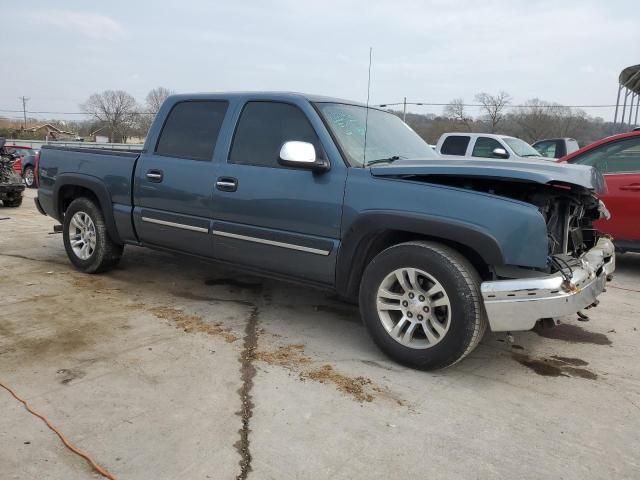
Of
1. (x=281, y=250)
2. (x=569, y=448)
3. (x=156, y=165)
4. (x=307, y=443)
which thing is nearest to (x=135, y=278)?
(x=156, y=165)

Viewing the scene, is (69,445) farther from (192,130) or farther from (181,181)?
(192,130)

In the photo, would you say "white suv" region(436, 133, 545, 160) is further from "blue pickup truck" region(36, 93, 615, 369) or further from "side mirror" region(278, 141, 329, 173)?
"side mirror" region(278, 141, 329, 173)

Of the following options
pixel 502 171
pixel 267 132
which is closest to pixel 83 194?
pixel 267 132

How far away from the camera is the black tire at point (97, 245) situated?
5.43 metres

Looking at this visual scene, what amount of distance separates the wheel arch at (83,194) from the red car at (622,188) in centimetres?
541

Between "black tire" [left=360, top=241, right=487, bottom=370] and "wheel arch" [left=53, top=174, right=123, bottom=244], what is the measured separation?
3.00 m

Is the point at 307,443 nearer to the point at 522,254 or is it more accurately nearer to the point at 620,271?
the point at 522,254

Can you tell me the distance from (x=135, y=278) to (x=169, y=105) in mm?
1865

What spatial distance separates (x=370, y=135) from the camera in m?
4.24

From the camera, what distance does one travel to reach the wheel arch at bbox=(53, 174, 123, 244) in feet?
17.3

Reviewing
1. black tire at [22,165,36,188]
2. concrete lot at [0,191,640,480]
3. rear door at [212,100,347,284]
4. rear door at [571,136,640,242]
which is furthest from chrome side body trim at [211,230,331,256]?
black tire at [22,165,36,188]

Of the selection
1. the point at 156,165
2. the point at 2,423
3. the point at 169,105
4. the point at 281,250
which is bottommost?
the point at 2,423

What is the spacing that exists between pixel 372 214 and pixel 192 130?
210cm

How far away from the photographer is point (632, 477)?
239 centimetres
